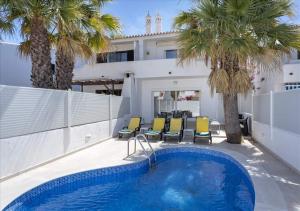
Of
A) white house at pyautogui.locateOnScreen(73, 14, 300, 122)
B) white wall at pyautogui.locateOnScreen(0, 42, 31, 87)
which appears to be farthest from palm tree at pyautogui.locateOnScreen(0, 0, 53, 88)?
white wall at pyautogui.locateOnScreen(0, 42, 31, 87)

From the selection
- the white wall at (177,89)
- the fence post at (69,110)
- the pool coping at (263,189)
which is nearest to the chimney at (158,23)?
the white wall at (177,89)

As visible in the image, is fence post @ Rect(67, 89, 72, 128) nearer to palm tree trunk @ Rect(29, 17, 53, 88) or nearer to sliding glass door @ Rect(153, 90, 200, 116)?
palm tree trunk @ Rect(29, 17, 53, 88)

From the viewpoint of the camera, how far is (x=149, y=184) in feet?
28.0

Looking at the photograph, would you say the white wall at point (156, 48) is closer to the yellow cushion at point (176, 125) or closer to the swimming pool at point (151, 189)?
the yellow cushion at point (176, 125)

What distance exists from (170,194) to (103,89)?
17.6 metres

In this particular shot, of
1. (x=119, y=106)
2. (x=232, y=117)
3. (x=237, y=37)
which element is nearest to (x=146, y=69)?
(x=119, y=106)

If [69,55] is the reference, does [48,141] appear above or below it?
below

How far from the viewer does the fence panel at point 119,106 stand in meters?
16.4

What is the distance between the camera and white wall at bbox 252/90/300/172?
843 cm

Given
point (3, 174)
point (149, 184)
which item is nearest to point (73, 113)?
point (3, 174)

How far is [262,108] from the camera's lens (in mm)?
13086

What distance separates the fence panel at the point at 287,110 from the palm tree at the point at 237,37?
2140 mm

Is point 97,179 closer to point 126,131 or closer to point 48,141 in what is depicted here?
point 48,141

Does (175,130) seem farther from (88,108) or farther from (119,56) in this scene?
(119,56)
